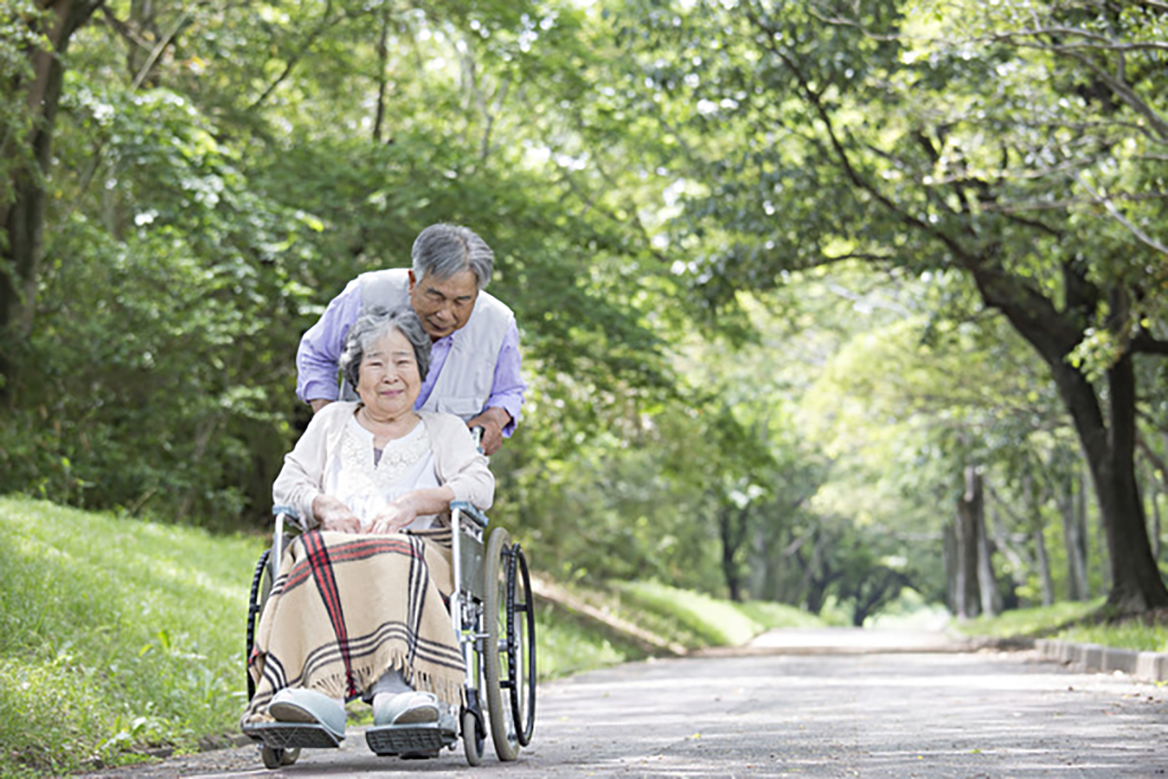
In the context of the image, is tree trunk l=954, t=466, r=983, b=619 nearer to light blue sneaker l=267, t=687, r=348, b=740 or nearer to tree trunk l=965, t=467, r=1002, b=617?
tree trunk l=965, t=467, r=1002, b=617

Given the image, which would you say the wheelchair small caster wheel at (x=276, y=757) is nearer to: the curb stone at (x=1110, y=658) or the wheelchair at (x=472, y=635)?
the wheelchair at (x=472, y=635)

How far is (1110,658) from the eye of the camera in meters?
12.2

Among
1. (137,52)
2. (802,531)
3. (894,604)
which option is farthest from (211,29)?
(894,604)

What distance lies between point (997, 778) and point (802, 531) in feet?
173

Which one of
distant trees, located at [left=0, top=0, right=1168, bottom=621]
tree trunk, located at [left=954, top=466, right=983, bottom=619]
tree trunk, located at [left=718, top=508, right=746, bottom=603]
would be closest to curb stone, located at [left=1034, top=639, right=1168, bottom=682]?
distant trees, located at [left=0, top=0, right=1168, bottom=621]

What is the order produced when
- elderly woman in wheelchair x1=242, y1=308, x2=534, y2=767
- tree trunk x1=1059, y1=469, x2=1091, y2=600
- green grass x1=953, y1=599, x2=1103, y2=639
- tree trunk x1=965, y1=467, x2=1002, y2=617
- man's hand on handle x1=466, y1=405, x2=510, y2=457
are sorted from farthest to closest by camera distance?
tree trunk x1=965, y1=467, x2=1002, y2=617 → tree trunk x1=1059, y1=469, x2=1091, y2=600 → green grass x1=953, y1=599, x2=1103, y2=639 → man's hand on handle x1=466, y1=405, x2=510, y2=457 → elderly woman in wheelchair x1=242, y1=308, x2=534, y2=767

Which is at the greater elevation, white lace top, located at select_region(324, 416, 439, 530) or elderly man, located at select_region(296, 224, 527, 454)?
elderly man, located at select_region(296, 224, 527, 454)

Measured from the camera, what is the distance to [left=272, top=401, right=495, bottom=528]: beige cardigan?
5109 millimetres

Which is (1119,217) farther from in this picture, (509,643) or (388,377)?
(388,377)

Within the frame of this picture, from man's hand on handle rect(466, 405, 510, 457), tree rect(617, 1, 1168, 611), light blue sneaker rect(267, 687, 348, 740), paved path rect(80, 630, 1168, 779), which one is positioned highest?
tree rect(617, 1, 1168, 611)

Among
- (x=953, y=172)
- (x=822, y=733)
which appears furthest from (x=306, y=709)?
(x=953, y=172)

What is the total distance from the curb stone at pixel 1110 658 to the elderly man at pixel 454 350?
6706 mm

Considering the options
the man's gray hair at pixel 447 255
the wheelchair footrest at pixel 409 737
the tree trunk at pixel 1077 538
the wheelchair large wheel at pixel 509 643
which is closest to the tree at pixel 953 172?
the man's gray hair at pixel 447 255

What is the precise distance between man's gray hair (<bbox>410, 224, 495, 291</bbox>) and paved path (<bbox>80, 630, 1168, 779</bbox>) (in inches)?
74.2
